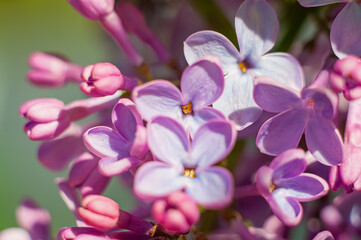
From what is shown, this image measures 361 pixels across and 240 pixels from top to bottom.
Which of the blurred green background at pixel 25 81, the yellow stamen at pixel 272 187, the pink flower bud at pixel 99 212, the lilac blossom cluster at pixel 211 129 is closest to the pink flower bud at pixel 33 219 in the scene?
the lilac blossom cluster at pixel 211 129

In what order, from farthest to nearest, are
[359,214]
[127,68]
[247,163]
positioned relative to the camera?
[127,68] < [247,163] < [359,214]

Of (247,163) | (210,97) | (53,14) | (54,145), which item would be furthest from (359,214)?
(53,14)

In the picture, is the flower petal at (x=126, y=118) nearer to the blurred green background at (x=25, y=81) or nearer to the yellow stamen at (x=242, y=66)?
the yellow stamen at (x=242, y=66)

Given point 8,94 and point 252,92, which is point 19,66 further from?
point 252,92

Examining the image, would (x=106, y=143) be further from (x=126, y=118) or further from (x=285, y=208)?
(x=285, y=208)

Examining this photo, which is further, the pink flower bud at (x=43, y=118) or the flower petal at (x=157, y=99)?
the pink flower bud at (x=43, y=118)

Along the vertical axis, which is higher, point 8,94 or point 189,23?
point 189,23
